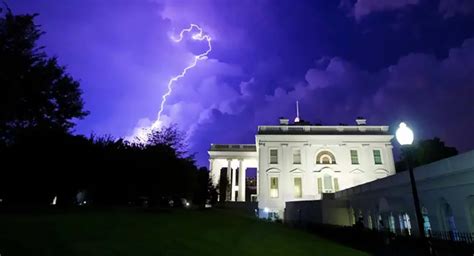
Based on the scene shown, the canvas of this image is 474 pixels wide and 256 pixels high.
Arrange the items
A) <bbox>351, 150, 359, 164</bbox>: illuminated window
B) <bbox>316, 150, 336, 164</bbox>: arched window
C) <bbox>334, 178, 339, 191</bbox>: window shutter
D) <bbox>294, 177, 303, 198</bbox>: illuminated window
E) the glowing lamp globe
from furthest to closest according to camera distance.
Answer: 1. <bbox>316, 150, 336, 164</bbox>: arched window
2. <bbox>351, 150, 359, 164</bbox>: illuminated window
3. <bbox>334, 178, 339, 191</bbox>: window shutter
4. <bbox>294, 177, 303, 198</bbox>: illuminated window
5. the glowing lamp globe

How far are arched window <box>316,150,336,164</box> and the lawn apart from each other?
1300 inches

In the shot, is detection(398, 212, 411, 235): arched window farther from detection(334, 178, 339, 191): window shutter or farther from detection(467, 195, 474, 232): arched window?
detection(334, 178, 339, 191): window shutter

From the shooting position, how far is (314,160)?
167 ft

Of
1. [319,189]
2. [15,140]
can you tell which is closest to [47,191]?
[15,140]

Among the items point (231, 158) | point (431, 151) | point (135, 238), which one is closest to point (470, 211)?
point (135, 238)

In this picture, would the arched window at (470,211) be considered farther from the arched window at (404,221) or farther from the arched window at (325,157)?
the arched window at (325,157)

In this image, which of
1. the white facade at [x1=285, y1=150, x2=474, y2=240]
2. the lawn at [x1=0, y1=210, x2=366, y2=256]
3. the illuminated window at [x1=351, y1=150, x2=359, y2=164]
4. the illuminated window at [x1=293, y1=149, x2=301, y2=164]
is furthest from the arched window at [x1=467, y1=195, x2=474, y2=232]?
the illuminated window at [x1=351, y1=150, x2=359, y2=164]

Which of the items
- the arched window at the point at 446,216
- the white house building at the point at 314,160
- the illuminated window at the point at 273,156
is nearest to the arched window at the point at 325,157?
the white house building at the point at 314,160

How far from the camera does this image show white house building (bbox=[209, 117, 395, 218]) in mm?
48938

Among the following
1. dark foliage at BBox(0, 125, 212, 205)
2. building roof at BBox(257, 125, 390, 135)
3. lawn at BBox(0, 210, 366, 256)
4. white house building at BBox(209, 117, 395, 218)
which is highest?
building roof at BBox(257, 125, 390, 135)

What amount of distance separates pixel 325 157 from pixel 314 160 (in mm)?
2366

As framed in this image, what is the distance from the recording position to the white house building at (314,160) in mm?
48938

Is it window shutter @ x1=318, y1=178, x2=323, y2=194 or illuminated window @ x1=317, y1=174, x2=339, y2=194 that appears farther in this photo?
window shutter @ x1=318, y1=178, x2=323, y2=194

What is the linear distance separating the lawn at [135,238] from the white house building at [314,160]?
29044 mm
